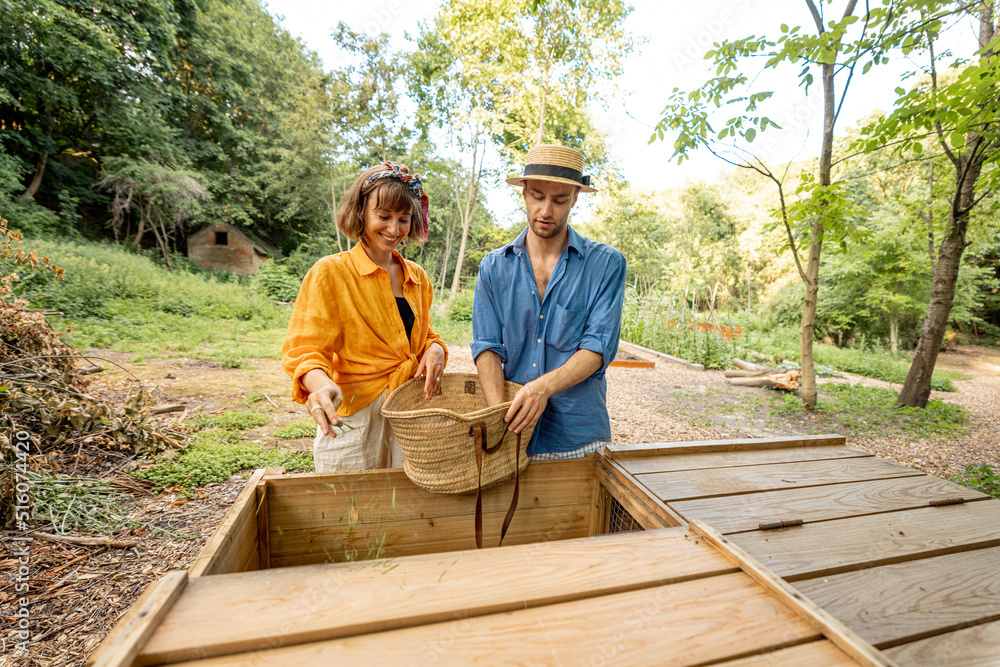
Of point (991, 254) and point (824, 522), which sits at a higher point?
point (991, 254)

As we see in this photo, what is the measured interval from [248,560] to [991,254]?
2555 cm

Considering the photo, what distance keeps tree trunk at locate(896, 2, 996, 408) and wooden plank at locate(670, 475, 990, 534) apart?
5.43 metres

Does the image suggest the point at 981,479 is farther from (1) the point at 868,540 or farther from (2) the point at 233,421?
(2) the point at 233,421

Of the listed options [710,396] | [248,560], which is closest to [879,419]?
[710,396]

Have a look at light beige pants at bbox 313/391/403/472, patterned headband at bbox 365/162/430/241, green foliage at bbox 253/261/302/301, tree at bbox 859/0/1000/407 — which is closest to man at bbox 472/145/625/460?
patterned headband at bbox 365/162/430/241

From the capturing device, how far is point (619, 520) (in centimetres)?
166

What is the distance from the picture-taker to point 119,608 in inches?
84.4

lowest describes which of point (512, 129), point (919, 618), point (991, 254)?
point (919, 618)

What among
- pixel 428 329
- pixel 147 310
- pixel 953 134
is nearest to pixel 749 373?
pixel 953 134

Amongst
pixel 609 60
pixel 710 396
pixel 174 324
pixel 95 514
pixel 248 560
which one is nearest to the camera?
pixel 248 560

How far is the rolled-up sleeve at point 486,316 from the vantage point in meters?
1.90

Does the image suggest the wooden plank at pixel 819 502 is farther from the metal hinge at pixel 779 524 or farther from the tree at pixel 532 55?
the tree at pixel 532 55

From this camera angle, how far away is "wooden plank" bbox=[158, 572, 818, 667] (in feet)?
2.45

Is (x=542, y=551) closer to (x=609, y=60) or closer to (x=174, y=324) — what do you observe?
(x=174, y=324)
